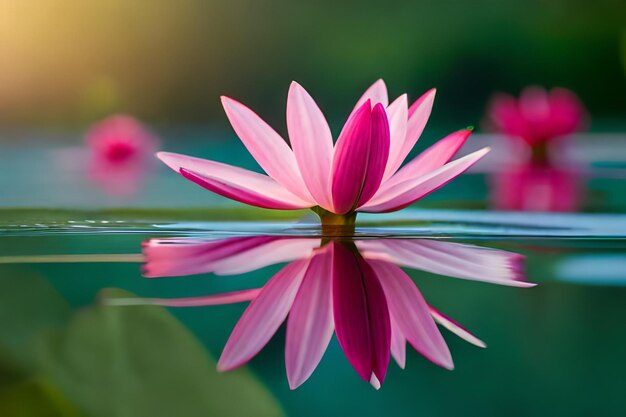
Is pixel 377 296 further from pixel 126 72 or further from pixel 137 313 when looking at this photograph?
pixel 126 72

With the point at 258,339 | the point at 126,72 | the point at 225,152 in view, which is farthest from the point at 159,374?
the point at 126,72

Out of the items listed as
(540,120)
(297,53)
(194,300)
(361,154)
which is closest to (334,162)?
Result: (361,154)

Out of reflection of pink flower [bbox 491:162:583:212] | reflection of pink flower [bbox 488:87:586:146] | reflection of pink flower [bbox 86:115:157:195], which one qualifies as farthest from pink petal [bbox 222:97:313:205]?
reflection of pink flower [bbox 488:87:586:146]

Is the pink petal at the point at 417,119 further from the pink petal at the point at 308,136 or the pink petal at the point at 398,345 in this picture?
the pink petal at the point at 398,345

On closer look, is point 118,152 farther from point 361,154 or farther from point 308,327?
point 308,327

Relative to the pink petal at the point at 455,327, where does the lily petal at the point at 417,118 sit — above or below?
above

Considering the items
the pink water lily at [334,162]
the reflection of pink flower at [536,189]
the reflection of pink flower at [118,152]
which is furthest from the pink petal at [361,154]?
the reflection of pink flower at [118,152]

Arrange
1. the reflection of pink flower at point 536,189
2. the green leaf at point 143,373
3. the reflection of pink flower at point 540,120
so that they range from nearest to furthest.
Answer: the green leaf at point 143,373
the reflection of pink flower at point 536,189
the reflection of pink flower at point 540,120
